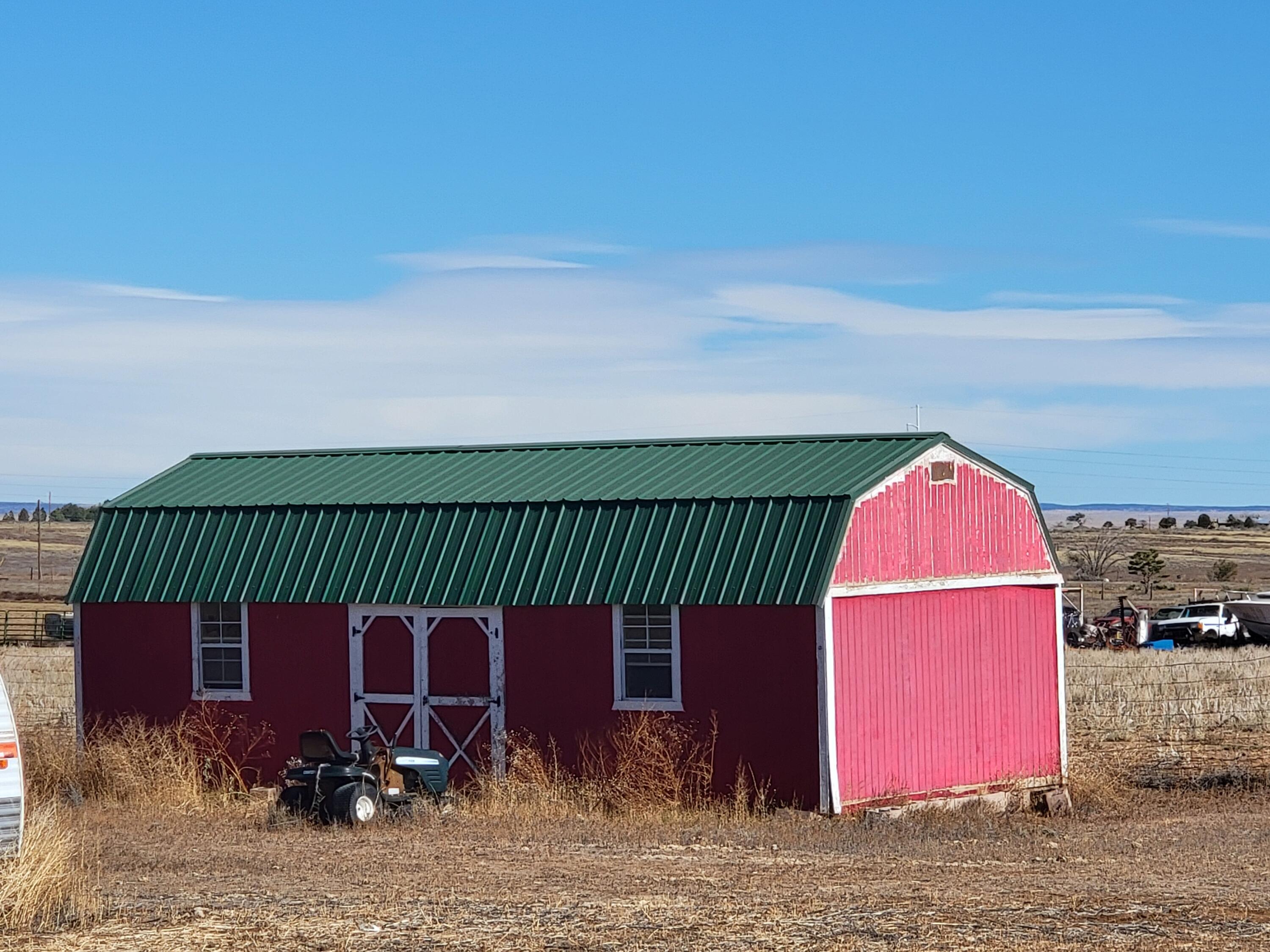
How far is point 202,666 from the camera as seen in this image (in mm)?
22109

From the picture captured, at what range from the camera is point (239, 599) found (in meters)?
21.5

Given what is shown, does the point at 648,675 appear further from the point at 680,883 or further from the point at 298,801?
the point at 680,883

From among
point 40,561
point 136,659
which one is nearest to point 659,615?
point 136,659

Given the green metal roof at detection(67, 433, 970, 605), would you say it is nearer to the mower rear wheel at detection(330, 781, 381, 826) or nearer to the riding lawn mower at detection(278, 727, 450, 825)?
the riding lawn mower at detection(278, 727, 450, 825)

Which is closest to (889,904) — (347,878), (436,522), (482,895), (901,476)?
(482,895)

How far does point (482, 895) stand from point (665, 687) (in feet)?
22.3

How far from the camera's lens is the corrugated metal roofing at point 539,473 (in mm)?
20297

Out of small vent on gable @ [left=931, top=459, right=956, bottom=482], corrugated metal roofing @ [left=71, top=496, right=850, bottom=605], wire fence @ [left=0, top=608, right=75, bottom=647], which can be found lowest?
wire fence @ [left=0, top=608, right=75, bottom=647]

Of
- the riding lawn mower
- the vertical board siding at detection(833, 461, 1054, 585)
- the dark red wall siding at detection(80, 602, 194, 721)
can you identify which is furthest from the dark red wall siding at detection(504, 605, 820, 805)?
the dark red wall siding at detection(80, 602, 194, 721)

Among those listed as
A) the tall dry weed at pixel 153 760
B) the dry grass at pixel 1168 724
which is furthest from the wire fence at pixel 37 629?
the dry grass at pixel 1168 724

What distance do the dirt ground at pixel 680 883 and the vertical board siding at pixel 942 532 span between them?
2.74 m

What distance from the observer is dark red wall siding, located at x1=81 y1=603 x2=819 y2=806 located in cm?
1878

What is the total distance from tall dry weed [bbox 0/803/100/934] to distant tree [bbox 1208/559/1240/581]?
7686cm

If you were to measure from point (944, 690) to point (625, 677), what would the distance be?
360 centimetres
